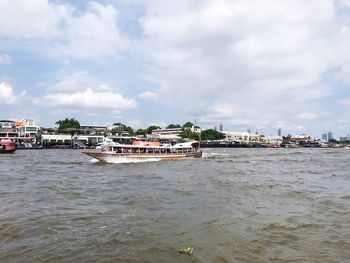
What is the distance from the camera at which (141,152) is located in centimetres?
4841

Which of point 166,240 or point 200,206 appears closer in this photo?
point 166,240

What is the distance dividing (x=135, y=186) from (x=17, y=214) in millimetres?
9993

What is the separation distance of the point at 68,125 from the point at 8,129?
24.6 m

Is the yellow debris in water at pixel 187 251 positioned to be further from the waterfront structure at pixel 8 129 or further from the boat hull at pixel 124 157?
the waterfront structure at pixel 8 129

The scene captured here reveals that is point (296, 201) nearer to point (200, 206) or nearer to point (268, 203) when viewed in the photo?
point (268, 203)

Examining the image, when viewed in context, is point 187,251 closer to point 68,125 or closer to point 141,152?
point 141,152

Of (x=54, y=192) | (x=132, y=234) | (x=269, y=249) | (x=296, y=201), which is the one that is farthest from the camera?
(x=54, y=192)

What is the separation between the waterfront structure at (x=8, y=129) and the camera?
469ft

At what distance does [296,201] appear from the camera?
17484 millimetres

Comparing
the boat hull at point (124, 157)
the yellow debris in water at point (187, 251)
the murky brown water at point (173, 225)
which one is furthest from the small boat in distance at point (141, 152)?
the yellow debris in water at point (187, 251)

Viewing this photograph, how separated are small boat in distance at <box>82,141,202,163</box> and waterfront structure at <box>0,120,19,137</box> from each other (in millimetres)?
108100

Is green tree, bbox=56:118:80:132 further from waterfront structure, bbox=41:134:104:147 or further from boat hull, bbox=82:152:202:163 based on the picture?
boat hull, bbox=82:152:202:163

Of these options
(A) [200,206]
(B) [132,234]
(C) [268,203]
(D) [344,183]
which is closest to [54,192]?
(A) [200,206]

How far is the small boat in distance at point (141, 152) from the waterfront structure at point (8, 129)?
108 metres
